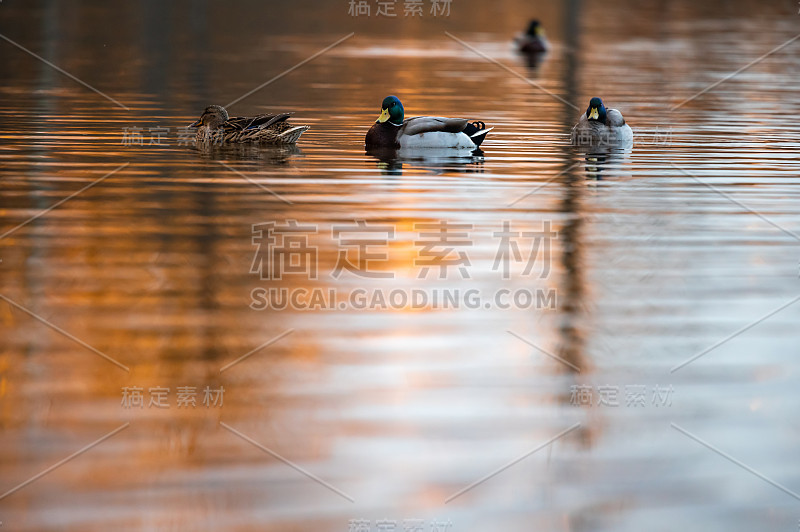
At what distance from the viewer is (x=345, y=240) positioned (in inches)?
324

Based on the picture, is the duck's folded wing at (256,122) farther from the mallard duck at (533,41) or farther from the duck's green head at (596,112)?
the mallard duck at (533,41)

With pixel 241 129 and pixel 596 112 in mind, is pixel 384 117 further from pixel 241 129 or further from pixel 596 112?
pixel 596 112

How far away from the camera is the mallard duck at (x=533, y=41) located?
32.8m

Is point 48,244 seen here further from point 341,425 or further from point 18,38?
point 18,38

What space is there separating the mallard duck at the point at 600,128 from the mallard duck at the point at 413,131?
4.80 ft

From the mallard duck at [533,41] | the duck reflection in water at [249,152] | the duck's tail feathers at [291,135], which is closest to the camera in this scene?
the duck reflection in water at [249,152]

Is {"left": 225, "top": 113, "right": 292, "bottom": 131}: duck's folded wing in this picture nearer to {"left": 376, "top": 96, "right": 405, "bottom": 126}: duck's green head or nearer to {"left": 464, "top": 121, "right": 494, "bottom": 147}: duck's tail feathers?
{"left": 376, "top": 96, "right": 405, "bottom": 126}: duck's green head

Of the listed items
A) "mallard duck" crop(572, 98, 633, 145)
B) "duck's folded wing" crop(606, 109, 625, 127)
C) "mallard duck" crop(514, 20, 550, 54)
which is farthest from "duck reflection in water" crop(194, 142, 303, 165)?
"mallard duck" crop(514, 20, 550, 54)

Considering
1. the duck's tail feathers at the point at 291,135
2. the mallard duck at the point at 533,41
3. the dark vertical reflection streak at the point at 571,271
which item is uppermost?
the mallard duck at the point at 533,41

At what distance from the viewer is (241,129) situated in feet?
41.2

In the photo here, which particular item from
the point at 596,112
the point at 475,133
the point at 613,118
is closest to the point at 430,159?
the point at 475,133

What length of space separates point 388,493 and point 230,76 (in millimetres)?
19612

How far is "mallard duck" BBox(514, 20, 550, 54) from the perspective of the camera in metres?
32.8

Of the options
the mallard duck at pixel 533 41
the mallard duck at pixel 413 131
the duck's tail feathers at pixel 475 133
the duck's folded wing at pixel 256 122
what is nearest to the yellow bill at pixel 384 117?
the mallard duck at pixel 413 131
